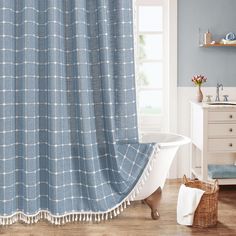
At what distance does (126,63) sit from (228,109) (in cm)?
124

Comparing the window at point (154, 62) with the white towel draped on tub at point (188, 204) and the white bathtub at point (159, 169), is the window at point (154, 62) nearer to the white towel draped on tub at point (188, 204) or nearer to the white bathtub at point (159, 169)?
the white bathtub at point (159, 169)

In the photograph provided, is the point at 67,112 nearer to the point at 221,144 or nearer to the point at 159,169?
the point at 159,169

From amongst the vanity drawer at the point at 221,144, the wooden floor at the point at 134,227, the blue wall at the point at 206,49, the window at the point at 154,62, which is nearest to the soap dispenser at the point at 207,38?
the blue wall at the point at 206,49

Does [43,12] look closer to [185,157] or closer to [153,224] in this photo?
[153,224]

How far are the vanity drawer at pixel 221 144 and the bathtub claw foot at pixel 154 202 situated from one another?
81 centimetres

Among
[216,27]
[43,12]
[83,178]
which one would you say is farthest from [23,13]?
[216,27]

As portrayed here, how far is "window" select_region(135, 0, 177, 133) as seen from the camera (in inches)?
196

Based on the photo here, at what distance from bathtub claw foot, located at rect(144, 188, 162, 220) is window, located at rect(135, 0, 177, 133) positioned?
129 centimetres

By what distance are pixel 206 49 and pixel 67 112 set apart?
1.94 metres

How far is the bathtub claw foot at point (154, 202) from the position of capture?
12.4 feet

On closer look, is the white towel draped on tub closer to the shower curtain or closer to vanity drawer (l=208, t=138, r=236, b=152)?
the shower curtain

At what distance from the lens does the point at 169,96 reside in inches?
196

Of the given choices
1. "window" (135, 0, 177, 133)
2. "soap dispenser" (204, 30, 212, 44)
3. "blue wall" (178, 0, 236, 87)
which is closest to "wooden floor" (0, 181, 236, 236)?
"window" (135, 0, 177, 133)

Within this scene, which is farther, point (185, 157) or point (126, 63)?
point (185, 157)
